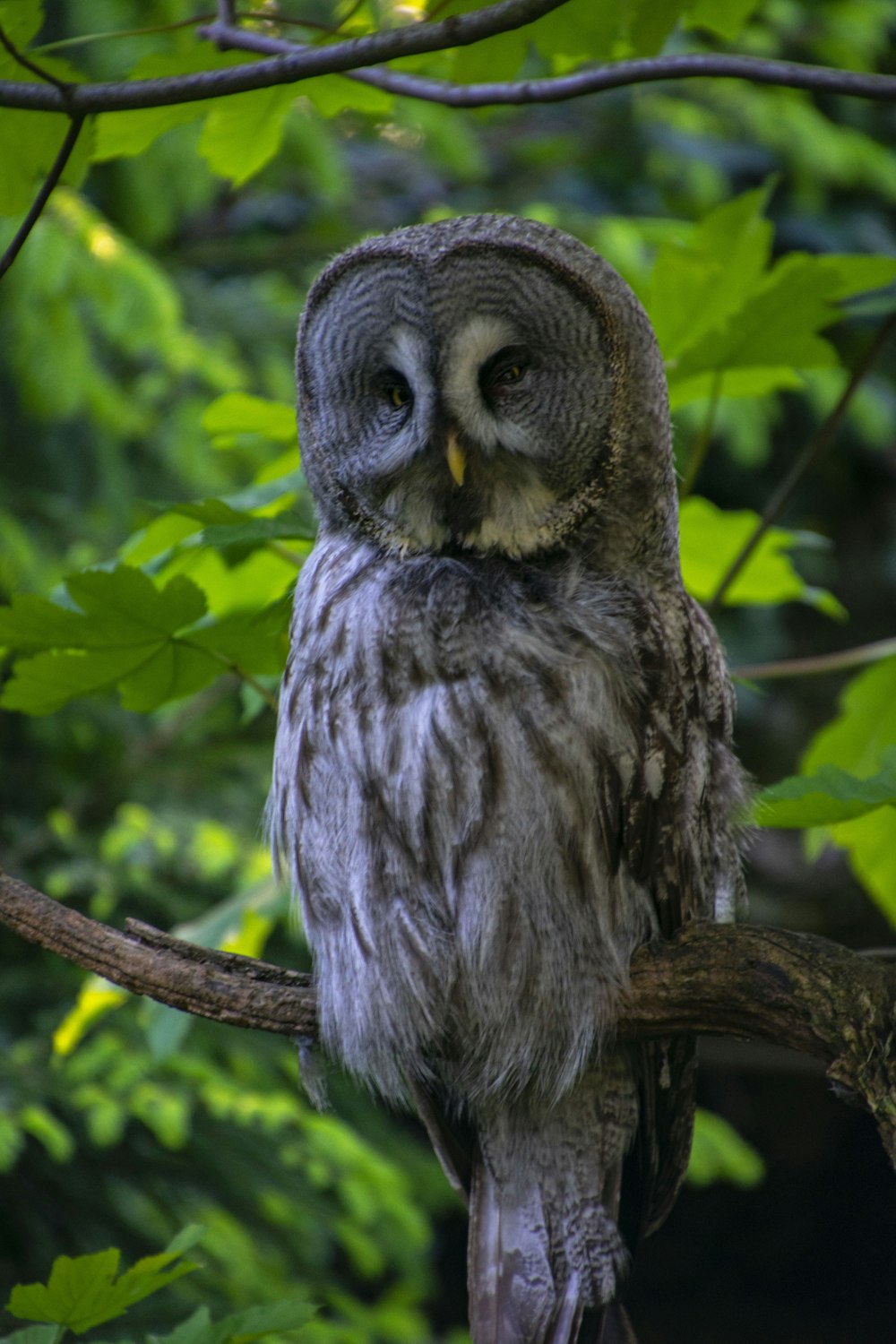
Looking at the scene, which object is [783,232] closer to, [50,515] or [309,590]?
[50,515]

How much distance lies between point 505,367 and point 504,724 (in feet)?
1.41

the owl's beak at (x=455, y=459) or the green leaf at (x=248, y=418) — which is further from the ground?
the green leaf at (x=248, y=418)

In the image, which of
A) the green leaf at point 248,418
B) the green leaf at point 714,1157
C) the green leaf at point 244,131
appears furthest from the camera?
the green leaf at point 714,1157

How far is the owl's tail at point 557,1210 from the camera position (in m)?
1.65

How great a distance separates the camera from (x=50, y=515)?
10.5 ft

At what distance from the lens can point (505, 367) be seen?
1596 mm

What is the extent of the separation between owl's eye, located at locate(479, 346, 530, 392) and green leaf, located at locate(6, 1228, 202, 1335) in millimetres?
989

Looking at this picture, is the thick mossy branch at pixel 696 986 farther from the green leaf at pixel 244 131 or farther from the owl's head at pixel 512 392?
the green leaf at pixel 244 131

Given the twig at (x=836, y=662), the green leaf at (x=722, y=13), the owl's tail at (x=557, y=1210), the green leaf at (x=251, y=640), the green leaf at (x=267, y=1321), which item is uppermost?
the green leaf at (x=722, y=13)

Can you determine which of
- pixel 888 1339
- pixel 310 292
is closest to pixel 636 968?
pixel 310 292

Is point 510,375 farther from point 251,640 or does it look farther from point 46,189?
point 46,189

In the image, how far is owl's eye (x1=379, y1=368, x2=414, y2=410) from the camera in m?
1.60

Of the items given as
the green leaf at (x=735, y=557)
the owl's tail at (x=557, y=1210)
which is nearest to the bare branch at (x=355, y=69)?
the green leaf at (x=735, y=557)

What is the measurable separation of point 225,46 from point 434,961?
1.01 m
